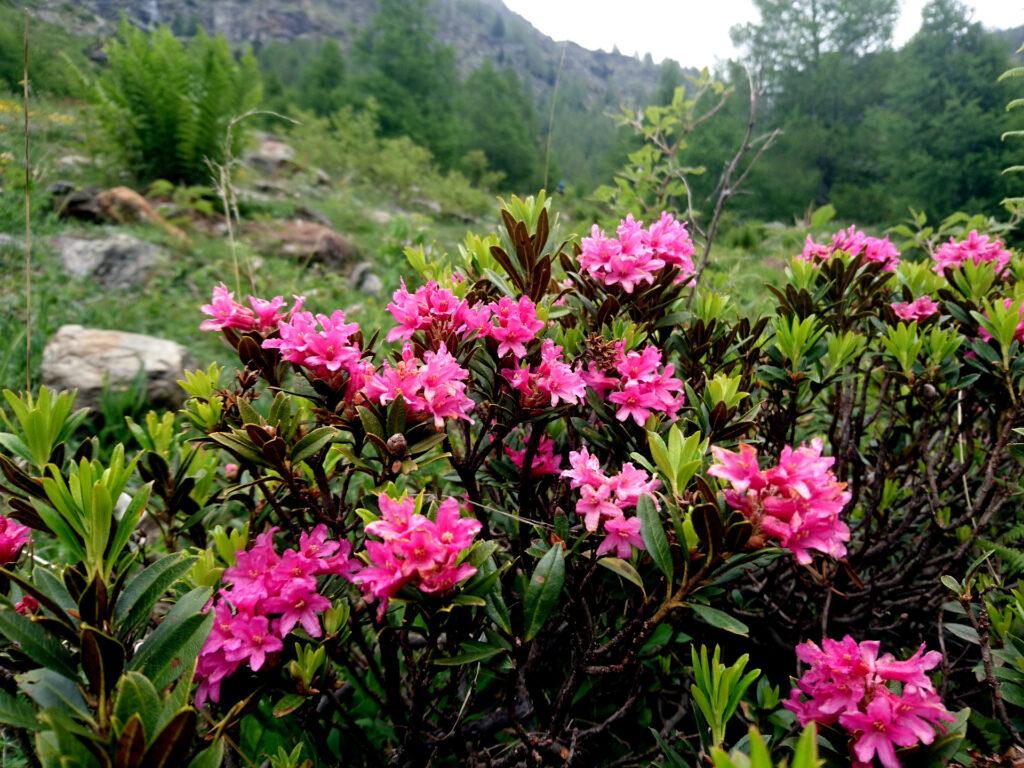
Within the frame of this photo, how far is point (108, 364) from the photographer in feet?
9.84

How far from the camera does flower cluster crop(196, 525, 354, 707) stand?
2.85ft

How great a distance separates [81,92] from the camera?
682 centimetres

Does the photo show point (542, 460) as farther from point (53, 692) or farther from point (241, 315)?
point (53, 692)

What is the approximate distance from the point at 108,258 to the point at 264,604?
15.7ft

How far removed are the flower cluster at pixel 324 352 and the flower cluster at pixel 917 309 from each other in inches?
56.3

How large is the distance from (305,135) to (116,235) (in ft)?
28.2

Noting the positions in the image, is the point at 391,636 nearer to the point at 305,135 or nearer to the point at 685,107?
the point at 685,107

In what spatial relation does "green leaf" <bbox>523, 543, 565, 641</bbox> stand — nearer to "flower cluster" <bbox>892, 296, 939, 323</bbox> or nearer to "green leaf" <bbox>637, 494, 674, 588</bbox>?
"green leaf" <bbox>637, 494, 674, 588</bbox>

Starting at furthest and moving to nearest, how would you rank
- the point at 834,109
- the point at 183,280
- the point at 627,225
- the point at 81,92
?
the point at 834,109 → the point at 81,92 → the point at 183,280 → the point at 627,225

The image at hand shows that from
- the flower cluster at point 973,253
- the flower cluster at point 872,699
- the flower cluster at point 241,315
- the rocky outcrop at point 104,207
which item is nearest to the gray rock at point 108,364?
the flower cluster at point 241,315

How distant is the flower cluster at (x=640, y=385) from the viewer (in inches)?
44.3

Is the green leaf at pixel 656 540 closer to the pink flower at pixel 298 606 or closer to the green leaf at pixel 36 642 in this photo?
the pink flower at pixel 298 606

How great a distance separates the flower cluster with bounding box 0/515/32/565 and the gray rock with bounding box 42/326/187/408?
2.16 metres

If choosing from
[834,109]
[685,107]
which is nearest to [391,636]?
[685,107]
